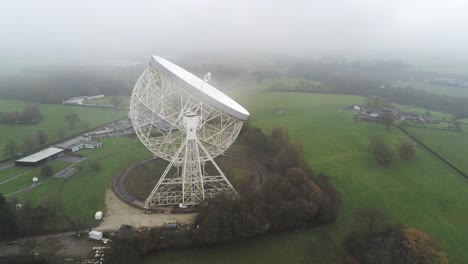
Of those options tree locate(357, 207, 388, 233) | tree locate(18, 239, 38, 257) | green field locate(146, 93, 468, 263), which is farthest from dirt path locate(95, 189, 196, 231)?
tree locate(357, 207, 388, 233)

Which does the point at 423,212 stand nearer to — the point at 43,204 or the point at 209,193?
the point at 209,193

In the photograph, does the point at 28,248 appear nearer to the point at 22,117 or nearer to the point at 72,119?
the point at 72,119

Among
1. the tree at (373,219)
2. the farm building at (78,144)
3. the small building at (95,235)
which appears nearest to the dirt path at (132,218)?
the small building at (95,235)

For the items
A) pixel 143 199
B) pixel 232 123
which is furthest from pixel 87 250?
pixel 232 123

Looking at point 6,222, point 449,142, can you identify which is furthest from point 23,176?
point 449,142

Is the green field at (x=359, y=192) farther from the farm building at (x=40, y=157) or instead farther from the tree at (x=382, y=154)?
the farm building at (x=40, y=157)

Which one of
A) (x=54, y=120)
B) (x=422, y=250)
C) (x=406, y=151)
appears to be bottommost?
(x=54, y=120)
